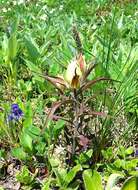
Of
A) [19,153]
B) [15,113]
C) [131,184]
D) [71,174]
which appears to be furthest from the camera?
[15,113]

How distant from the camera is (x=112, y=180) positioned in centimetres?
229

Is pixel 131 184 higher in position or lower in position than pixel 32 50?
lower

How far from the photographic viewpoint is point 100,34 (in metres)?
4.36

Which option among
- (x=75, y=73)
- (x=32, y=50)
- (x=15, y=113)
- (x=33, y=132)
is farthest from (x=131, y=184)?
Answer: (x=32, y=50)

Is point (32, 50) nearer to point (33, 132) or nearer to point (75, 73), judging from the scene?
point (33, 132)

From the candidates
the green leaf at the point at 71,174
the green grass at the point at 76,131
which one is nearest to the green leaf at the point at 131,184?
the green grass at the point at 76,131

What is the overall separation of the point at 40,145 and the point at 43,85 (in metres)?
0.76

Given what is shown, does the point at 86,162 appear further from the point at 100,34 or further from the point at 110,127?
the point at 100,34

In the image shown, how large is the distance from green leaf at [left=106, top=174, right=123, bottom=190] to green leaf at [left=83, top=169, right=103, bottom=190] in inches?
2.2

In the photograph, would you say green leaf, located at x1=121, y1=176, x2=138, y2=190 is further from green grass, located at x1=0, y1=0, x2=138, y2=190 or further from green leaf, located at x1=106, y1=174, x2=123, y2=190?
green leaf, located at x1=106, y1=174, x2=123, y2=190

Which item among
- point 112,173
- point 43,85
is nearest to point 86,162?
point 112,173

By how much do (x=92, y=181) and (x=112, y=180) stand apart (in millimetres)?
133

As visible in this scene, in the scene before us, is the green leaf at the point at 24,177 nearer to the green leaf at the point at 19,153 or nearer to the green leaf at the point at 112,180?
the green leaf at the point at 19,153

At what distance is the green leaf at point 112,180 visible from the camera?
2264 mm
